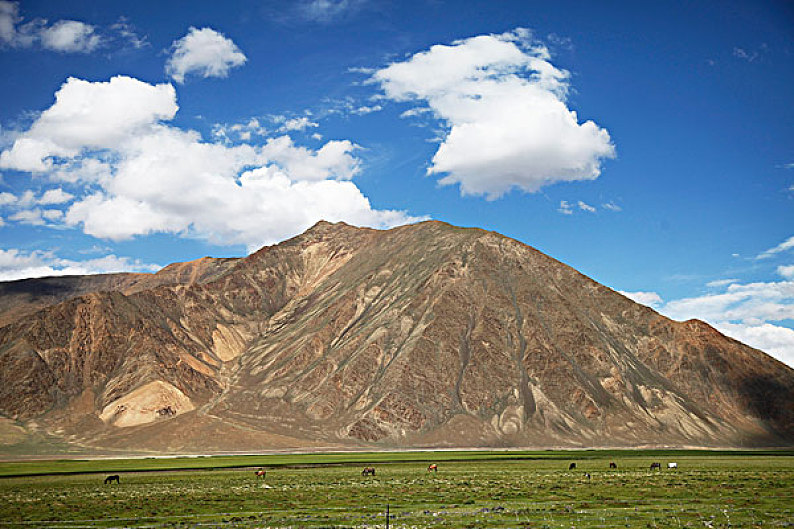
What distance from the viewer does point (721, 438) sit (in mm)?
153625

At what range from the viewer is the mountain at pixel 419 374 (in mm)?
148500

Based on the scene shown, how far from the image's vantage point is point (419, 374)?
529 ft

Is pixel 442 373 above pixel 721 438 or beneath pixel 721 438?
above

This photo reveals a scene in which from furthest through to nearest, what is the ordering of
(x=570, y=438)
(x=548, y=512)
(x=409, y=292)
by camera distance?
(x=409, y=292)
(x=570, y=438)
(x=548, y=512)

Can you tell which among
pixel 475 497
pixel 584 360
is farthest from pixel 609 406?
pixel 475 497

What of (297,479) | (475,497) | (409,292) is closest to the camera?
(475,497)

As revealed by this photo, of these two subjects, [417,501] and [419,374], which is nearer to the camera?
[417,501]

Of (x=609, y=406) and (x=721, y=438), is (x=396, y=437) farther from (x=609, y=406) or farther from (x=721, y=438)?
(x=721, y=438)

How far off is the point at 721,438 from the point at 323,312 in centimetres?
10602

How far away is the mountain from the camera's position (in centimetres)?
14850

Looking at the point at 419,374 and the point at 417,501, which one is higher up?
the point at 419,374

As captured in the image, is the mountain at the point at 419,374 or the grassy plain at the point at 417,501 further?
the mountain at the point at 419,374

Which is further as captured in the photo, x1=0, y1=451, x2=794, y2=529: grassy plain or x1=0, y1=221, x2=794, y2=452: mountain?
x1=0, y1=221, x2=794, y2=452: mountain

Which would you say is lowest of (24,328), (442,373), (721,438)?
(721,438)
